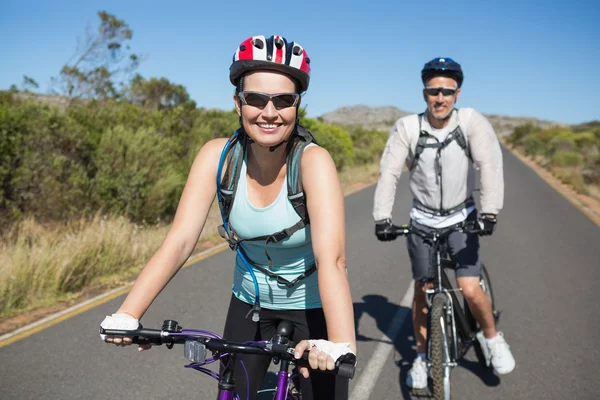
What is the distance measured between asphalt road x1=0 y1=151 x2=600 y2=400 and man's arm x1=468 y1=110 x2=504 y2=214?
1.54 meters

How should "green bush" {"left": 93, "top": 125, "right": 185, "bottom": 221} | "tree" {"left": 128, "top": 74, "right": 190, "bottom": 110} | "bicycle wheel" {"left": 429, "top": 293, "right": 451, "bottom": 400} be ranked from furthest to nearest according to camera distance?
1. "tree" {"left": 128, "top": 74, "right": 190, "bottom": 110}
2. "green bush" {"left": 93, "top": 125, "right": 185, "bottom": 221}
3. "bicycle wheel" {"left": 429, "top": 293, "right": 451, "bottom": 400}

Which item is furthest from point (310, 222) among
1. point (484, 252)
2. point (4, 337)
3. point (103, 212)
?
point (103, 212)

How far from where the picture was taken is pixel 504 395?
4.31m

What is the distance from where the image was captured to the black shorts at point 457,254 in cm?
423

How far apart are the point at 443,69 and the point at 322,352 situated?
9.42ft

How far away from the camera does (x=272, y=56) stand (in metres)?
2.28

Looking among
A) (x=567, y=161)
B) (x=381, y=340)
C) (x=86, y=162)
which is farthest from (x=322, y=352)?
(x=567, y=161)

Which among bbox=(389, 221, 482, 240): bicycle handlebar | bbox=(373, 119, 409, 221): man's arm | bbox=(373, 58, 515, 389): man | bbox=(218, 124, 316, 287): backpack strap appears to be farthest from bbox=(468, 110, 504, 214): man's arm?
bbox=(218, 124, 316, 287): backpack strap

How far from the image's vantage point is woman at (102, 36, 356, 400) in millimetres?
2160

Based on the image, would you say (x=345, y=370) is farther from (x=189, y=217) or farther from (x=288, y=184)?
(x=189, y=217)

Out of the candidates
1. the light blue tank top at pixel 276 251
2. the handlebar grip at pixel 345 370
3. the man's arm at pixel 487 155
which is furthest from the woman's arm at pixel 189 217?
the man's arm at pixel 487 155

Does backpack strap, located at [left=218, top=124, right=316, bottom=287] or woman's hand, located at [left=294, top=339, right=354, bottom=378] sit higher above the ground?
backpack strap, located at [left=218, top=124, right=316, bottom=287]

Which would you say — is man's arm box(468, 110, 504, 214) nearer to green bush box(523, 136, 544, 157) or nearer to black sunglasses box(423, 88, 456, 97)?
black sunglasses box(423, 88, 456, 97)

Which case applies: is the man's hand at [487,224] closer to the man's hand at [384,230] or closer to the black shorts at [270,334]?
the man's hand at [384,230]
